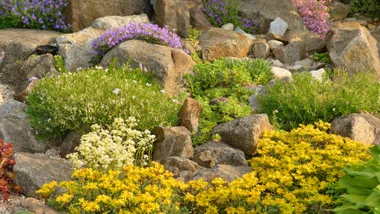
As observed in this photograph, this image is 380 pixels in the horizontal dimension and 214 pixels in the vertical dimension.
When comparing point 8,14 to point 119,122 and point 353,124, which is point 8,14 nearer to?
point 119,122

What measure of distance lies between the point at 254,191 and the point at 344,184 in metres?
0.88

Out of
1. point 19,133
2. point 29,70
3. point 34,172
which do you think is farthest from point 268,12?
point 34,172

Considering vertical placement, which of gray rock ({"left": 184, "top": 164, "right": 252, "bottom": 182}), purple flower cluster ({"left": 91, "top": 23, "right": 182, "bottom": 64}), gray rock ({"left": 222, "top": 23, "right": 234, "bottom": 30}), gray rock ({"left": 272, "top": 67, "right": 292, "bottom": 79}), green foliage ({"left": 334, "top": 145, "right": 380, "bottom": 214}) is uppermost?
green foliage ({"left": 334, "top": 145, "right": 380, "bottom": 214})

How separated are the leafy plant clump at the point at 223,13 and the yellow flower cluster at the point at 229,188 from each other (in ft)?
24.8

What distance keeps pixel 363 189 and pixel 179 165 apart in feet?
7.94

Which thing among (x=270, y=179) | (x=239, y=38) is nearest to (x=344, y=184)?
(x=270, y=179)

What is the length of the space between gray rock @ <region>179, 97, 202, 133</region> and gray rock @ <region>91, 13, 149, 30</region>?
4.26 meters

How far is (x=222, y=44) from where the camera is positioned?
12438 mm

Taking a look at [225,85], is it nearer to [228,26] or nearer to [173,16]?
[173,16]

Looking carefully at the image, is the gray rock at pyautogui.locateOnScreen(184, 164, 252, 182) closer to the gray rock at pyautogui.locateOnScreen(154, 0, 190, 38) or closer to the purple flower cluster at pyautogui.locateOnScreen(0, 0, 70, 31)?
the gray rock at pyautogui.locateOnScreen(154, 0, 190, 38)

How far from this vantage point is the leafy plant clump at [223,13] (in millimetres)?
14477

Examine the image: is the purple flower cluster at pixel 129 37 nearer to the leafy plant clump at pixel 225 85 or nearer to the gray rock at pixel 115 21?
the leafy plant clump at pixel 225 85

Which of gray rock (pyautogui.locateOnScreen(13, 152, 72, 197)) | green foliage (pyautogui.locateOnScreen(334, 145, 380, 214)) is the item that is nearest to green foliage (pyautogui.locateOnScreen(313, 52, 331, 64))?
green foliage (pyautogui.locateOnScreen(334, 145, 380, 214))

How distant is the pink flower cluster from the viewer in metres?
15.2
